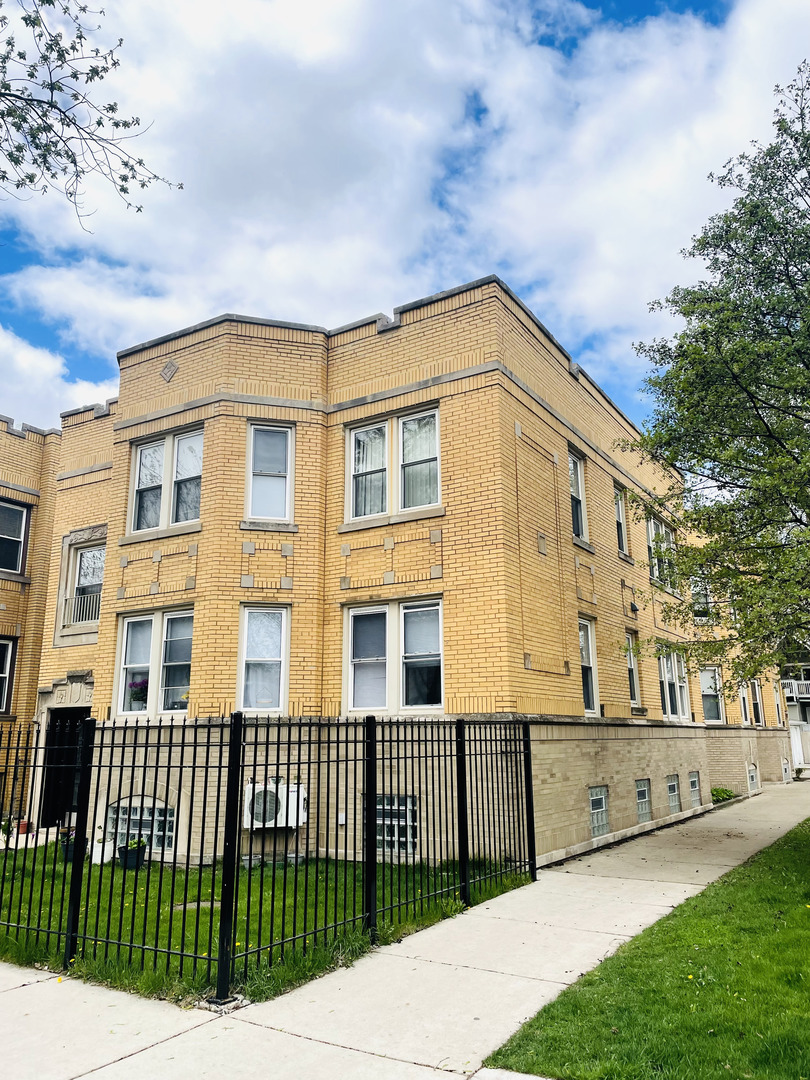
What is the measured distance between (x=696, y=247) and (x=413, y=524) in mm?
6267

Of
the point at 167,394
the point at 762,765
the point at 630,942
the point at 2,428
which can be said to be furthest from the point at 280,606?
the point at 762,765

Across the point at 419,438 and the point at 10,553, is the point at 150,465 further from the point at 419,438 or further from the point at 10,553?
the point at 10,553

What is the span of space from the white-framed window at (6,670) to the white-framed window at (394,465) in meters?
9.77

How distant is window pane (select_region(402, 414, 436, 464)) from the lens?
1347cm

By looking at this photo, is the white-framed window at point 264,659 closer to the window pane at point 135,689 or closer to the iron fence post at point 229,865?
the window pane at point 135,689

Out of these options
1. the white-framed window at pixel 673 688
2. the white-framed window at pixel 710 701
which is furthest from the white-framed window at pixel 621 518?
the white-framed window at pixel 710 701

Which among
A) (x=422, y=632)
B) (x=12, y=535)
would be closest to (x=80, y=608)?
(x=12, y=535)

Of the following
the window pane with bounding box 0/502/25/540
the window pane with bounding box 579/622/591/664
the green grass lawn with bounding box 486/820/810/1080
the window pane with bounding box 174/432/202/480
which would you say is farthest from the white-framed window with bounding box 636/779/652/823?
the window pane with bounding box 0/502/25/540

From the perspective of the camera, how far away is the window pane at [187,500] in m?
14.0

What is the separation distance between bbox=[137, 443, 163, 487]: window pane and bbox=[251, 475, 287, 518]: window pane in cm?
201

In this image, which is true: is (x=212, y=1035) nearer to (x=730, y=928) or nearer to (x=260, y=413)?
(x=730, y=928)

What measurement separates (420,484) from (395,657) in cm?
282

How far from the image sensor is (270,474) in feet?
45.9

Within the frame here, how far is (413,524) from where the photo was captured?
13047 millimetres
